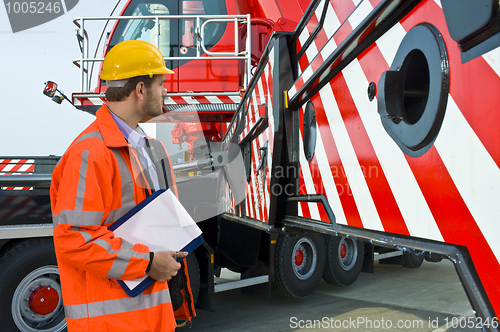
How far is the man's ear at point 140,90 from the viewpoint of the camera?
1489mm

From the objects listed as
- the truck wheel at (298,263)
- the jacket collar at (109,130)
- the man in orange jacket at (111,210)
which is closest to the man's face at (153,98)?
the man in orange jacket at (111,210)

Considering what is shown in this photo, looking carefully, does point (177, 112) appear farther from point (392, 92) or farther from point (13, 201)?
point (392, 92)

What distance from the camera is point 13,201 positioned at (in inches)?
123

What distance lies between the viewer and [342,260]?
5.41 m

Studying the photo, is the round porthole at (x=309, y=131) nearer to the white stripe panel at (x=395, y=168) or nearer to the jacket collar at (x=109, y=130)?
the white stripe panel at (x=395, y=168)

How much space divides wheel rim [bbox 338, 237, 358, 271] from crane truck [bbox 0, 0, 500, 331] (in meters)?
0.92

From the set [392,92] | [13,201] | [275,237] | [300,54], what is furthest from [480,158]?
[275,237]

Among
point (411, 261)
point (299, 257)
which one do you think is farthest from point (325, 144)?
point (411, 261)

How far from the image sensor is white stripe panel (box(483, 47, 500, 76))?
0.78 m

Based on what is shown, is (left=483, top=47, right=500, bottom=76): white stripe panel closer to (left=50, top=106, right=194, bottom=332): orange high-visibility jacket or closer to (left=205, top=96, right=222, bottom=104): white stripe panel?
(left=50, top=106, right=194, bottom=332): orange high-visibility jacket

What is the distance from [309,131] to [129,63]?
0.89 metres

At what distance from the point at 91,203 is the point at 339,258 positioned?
4.43 m

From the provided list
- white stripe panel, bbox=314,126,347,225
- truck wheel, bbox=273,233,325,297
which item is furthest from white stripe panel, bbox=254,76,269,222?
Answer: truck wheel, bbox=273,233,325,297

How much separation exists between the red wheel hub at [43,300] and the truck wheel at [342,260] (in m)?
3.23
